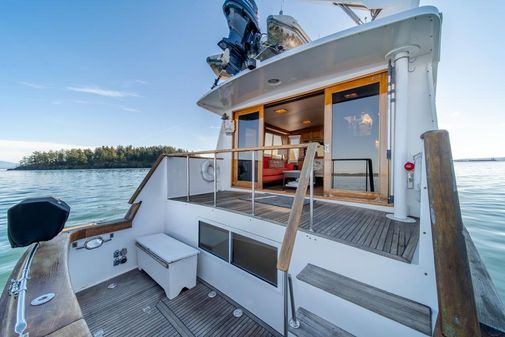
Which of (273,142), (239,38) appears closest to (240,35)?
(239,38)

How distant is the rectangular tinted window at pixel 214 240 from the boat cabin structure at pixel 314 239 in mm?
23

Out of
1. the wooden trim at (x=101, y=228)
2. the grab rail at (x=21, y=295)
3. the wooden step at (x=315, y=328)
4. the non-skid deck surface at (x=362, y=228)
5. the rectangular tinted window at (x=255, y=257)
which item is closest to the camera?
the grab rail at (x=21, y=295)

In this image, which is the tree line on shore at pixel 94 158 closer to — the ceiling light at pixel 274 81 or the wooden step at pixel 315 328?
the ceiling light at pixel 274 81

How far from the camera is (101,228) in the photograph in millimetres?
2727

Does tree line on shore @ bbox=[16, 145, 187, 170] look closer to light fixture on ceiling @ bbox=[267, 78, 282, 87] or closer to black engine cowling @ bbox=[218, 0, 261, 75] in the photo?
black engine cowling @ bbox=[218, 0, 261, 75]

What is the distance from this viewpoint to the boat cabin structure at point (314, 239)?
0.78m

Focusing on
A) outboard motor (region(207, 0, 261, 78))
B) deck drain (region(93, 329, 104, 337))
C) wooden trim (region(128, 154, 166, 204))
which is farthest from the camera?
outboard motor (region(207, 0, 261, 78))

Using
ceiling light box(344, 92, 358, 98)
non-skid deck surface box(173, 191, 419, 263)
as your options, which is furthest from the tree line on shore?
non-skid deck surface box(173, 191, 419, 263)

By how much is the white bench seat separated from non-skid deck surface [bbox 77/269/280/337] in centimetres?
14

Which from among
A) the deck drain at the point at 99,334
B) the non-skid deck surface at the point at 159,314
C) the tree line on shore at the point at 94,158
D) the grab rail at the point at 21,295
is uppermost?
the tree line on shore at the point at 94,158

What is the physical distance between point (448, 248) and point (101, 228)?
3.65 m

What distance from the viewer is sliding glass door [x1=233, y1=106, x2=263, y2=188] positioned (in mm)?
4211

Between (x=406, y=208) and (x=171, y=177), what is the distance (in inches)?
146

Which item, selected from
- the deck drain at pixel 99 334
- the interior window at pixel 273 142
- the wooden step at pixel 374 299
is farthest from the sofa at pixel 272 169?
the deck drain at pixel 99 334
